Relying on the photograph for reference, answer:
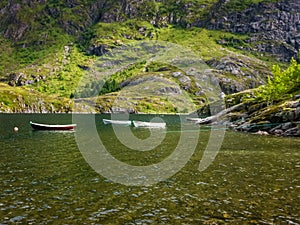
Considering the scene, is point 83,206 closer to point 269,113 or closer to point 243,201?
point 243,201

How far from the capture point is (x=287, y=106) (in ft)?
320

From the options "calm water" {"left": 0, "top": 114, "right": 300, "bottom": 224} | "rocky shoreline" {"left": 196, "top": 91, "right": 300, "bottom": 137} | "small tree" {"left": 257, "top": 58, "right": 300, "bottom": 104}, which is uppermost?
"small tree" {"left": 257, "top": 58, "right": 300, "bottom": 104}

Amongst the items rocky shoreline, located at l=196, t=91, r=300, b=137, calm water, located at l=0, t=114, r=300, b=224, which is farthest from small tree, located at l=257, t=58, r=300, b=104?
calm water, located at l=0, t=114, r=300, b=224

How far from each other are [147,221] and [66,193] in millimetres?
10995

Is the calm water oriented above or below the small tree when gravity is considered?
below

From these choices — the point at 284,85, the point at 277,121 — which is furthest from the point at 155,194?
the point at 284,85

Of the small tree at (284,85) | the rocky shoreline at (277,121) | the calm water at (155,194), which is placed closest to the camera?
the calm water at (155,194)

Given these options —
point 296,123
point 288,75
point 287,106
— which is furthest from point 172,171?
point 288,75

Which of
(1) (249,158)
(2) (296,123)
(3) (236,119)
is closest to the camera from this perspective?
(1) (249,158)

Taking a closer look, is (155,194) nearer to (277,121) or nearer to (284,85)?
(277,121)

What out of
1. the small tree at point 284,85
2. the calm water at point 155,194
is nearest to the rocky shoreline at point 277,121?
the small tree at point 284,85

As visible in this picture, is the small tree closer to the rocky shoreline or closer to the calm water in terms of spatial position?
the rocky shoreline

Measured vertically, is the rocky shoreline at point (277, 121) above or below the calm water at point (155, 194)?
below

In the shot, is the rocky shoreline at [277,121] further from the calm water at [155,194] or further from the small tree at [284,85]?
the calm water at [155,194]
